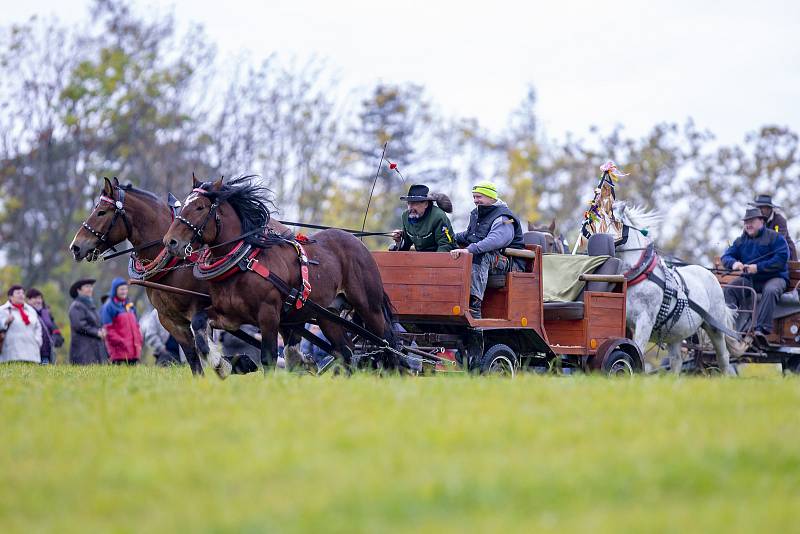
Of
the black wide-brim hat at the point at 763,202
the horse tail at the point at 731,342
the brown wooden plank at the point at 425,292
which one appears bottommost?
the horse tail at the point at 731,342

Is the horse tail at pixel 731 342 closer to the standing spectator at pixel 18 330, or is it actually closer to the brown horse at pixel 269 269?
the brown horse at pixel 269 269

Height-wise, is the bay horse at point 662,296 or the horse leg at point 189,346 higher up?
the bay horse at point 662,296

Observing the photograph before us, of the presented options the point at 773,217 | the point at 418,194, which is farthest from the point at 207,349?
the point at 773,217

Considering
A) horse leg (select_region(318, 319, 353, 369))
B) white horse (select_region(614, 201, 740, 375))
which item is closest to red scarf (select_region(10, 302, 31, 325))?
horse leg (select_region(318, 319, 353, 369))

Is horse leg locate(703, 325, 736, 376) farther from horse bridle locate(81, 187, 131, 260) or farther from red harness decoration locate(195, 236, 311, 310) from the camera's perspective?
horse bridle locate(81, 187, 131, 260)

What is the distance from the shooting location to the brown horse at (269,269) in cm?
1088

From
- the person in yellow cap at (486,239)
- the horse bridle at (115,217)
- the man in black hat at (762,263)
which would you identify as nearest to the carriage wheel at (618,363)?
the person in yellow cap at (486,239)

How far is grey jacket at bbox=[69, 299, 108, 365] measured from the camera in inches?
677

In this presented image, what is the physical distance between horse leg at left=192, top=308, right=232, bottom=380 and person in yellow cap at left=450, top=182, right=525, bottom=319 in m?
2.50

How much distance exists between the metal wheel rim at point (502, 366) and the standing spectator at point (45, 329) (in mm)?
7822

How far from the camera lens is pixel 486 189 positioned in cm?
1234

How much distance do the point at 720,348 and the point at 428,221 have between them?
5623 millimetres

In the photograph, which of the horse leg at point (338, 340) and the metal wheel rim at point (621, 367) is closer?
the horse leg at point (338, 340)

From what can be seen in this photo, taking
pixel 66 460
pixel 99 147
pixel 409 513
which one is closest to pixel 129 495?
pixel 66 460
